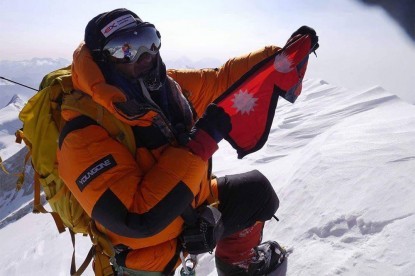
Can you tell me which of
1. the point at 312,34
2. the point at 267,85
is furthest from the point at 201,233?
the point at 312,34

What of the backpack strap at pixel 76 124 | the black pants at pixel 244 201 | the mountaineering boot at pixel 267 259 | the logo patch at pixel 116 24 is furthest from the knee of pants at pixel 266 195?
the logo patch at pixel 116 24

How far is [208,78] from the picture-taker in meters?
3.37

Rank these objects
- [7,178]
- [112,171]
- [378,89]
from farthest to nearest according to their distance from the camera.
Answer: [7,178], [378,89], [112,171]

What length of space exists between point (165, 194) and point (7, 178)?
8024 cm

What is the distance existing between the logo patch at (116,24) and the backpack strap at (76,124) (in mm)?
620

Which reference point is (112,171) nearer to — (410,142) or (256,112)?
(256,112)

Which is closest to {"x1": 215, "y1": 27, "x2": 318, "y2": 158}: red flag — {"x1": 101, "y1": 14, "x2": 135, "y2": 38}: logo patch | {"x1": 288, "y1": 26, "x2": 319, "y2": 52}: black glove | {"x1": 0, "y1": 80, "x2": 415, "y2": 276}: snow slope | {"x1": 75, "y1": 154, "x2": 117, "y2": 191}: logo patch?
{"x1": 288, "y1": 26, "x2": 319, "y2": 52}: black glove

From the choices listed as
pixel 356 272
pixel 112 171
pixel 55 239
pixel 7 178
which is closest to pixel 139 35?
pixel 112 171

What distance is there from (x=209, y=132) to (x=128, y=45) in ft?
2.72

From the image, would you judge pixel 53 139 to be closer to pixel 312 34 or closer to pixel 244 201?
pixel 244 201

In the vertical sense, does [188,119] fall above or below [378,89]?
above

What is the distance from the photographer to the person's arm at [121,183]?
211 cm

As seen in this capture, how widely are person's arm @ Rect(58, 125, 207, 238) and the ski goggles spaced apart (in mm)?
546

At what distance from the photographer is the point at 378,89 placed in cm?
958
